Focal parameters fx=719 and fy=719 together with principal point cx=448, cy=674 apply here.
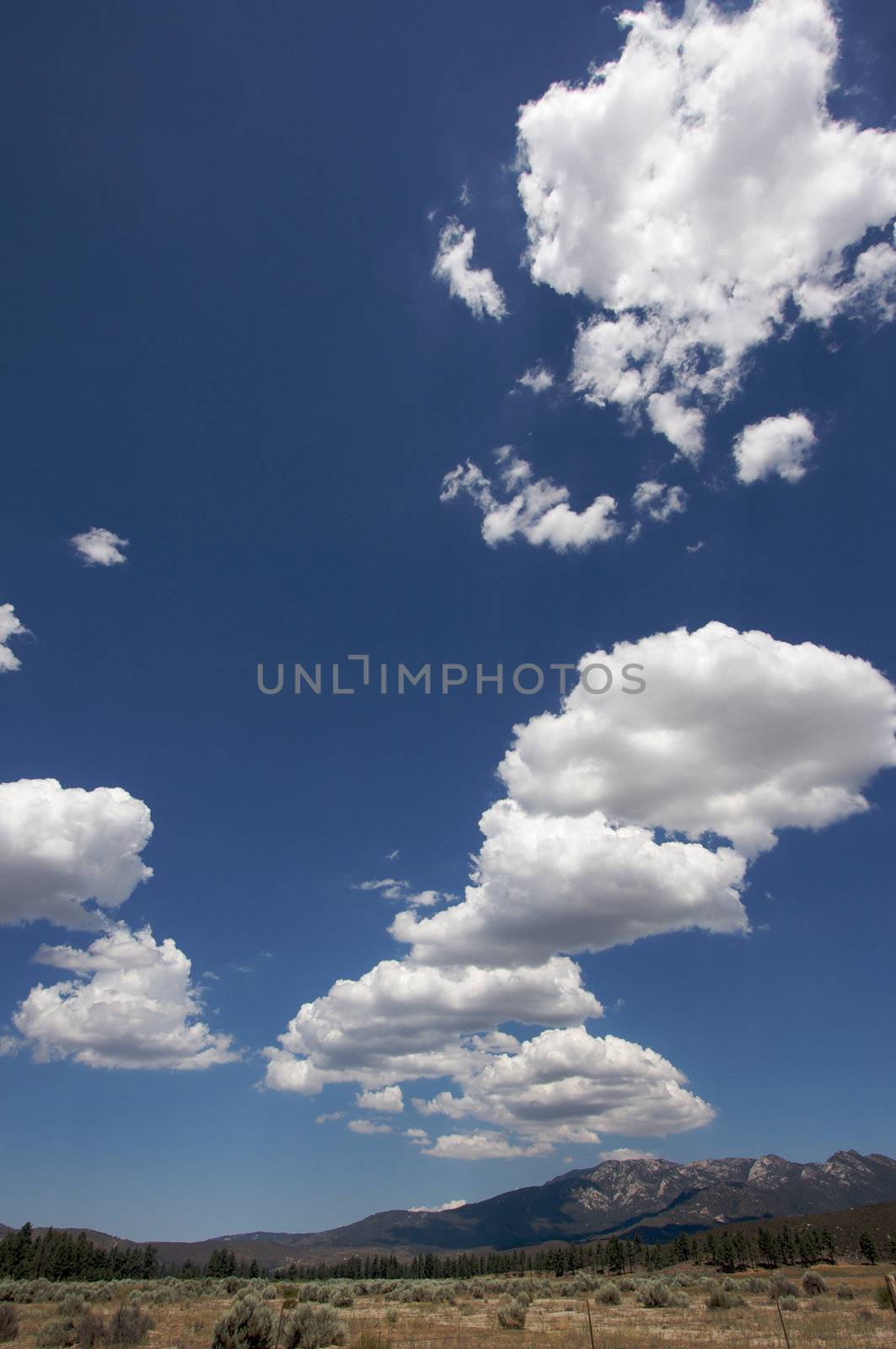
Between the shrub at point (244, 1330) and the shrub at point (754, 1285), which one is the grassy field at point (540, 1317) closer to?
the shrub at point (754, 1285)

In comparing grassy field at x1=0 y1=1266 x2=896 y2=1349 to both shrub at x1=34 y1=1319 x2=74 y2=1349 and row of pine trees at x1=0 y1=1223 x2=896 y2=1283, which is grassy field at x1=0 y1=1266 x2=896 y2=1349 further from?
row of pine trees at x1=0 y1=1223 x2=896 y2=1283

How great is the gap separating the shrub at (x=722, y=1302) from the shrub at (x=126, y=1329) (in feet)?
80.8

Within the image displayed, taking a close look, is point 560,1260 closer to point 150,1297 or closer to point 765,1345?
point 150,1297

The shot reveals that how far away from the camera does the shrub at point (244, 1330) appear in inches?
816

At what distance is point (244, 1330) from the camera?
2103 centimetres

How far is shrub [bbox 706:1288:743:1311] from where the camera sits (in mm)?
33000

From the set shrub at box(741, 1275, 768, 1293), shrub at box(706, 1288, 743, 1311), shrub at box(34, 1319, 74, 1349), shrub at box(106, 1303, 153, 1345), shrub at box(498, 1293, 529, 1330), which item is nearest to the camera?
shrub at box(34, 1319, 74, 1349)

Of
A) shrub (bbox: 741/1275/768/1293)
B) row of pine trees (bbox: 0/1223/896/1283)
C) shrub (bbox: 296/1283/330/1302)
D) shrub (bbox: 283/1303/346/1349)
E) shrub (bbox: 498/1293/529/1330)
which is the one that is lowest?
row of pine trees (bbox: 0/1223/896/1283)

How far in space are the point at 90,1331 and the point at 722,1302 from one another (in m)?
27.8

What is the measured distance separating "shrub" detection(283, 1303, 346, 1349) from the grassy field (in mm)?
437

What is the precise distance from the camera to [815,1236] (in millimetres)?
150125

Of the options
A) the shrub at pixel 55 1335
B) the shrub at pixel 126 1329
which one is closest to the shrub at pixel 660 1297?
the shrub at pixel 126 1329

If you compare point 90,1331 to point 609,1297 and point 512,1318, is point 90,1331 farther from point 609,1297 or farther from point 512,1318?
point 609,1297

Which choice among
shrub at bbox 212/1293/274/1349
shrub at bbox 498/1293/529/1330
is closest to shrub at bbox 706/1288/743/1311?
shrub at bbox 498/1293/529/1330
